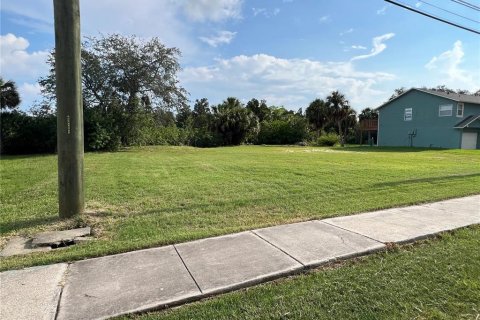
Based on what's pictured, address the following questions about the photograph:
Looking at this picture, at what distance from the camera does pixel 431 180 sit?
29.7ft

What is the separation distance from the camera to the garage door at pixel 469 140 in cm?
2946

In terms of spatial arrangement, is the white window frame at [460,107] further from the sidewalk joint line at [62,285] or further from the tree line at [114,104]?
the sidewalk joint line at [62,285]

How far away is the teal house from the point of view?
2977 centimetres

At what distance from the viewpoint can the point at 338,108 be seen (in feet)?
148

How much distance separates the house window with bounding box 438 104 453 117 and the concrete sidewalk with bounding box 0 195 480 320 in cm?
3058

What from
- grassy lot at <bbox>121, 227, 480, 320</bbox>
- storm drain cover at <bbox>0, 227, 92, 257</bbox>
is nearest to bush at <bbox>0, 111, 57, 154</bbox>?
storm drain cover at <bbox>0, 227, 92, 257</bbox>

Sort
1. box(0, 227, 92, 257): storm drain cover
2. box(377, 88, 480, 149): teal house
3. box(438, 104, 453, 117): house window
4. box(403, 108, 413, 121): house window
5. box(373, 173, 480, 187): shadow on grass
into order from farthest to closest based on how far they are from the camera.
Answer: box(403, 108, 413, 121): house window < box(438, 104, 453, 117): house window < box(377, 88, 480, 149): teal house < box(373, 173, 480, 187): shadow on grass < box(0, 227, 92, 257): storm drain cover

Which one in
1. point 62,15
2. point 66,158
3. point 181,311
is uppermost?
point 62,15

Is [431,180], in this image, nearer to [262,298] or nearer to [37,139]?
[262,298]

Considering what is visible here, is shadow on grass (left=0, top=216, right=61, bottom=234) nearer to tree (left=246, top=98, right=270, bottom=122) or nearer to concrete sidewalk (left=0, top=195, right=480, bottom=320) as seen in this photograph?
concrete sidewalk (left=0, top=195, right=480, bottom=320)

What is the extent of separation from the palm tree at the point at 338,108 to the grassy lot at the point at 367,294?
42.7 meters

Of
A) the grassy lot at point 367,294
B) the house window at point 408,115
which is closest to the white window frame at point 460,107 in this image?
the house window at point 408,115

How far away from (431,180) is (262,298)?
814 centimetres

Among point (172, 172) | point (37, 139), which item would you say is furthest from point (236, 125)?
point (172, 172)
